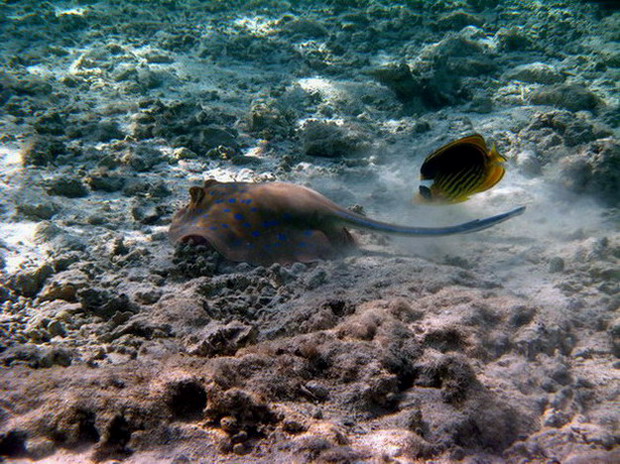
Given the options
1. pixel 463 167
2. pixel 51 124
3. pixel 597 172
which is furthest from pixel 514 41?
pixel 51 124

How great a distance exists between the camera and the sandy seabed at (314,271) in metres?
1.69

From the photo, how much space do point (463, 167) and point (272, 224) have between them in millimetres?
1979

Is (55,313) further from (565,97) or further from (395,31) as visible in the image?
(395,31)

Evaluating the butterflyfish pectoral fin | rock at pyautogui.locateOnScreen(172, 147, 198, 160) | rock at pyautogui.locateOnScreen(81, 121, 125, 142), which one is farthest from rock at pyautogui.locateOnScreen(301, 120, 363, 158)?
rock at pyautogui.locateOnScreen(81, 121, 125, 142)

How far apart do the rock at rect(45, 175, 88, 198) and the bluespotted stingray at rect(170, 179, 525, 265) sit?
1.90 meters

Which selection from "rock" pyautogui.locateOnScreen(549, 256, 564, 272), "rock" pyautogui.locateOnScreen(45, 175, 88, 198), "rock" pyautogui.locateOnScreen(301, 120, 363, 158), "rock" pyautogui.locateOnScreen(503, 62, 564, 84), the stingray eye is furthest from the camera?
"rock" pyautogui.locateOnScreen(503, 62, 564, 84)

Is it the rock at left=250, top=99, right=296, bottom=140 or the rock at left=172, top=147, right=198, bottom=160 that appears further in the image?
the rock at left=250, top=99, right=296, bottom=140

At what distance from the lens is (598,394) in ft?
6.91

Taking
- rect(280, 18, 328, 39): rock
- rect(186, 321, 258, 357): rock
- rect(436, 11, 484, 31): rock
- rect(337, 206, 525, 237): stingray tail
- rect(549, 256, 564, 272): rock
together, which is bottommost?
rect(186, 321, 258, 357): rock

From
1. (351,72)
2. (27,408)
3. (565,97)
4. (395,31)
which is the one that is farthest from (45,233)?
(395,31)

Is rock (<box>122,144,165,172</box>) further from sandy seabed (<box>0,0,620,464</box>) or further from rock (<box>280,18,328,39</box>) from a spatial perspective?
rock (<box>280,18,328,39</box>)

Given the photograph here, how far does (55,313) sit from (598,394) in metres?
3.93

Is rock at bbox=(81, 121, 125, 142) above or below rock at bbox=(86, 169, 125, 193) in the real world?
above

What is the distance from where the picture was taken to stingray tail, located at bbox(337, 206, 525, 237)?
12.3 ft
